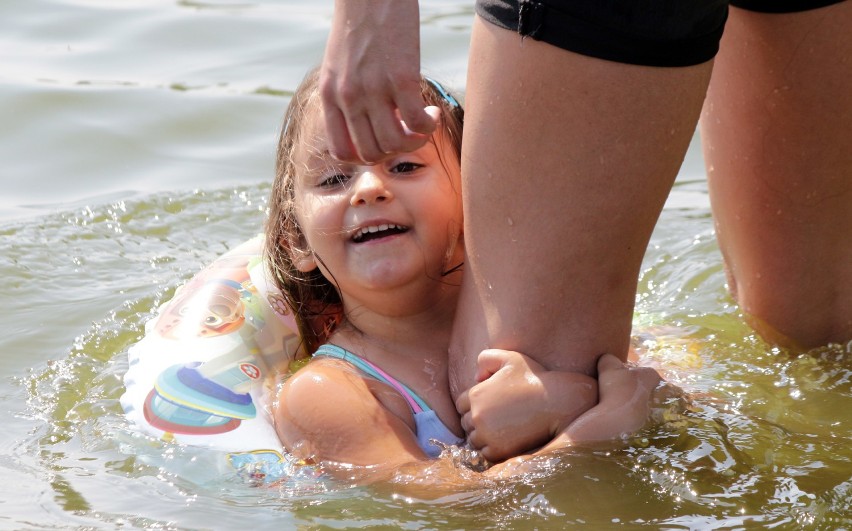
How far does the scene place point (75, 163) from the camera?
16.1ft

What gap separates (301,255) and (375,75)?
1.05m

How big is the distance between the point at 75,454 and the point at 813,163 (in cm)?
175

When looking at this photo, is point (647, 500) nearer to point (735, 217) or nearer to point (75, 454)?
point (735, 217)

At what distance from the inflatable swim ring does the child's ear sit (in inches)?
9.0

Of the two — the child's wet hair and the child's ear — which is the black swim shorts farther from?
the child's ear

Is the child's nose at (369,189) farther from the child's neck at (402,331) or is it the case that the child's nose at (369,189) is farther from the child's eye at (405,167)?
the child's neck at (402,331)

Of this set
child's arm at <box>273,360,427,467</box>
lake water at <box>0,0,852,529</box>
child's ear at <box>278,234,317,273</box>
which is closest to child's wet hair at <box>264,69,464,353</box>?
child's ear at <box>278,234,317,273</box>

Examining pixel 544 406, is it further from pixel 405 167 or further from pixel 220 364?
pixel 220 364

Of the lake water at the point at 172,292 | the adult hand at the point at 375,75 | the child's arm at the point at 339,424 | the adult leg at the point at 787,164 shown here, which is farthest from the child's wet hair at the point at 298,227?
the adult hand at the point at 375,75

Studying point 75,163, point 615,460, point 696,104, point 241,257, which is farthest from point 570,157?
point 75,163

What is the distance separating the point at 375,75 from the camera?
2.02 m

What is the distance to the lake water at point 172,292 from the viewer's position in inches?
90.7

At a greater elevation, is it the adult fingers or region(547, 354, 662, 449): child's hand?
the adult fingers

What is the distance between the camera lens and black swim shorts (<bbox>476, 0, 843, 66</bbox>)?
2070 millimetres
